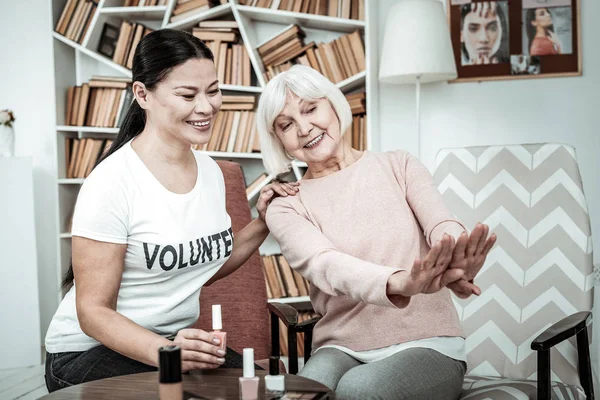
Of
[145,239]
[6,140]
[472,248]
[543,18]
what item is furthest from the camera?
[6,140]

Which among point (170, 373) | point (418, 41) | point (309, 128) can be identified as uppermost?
point (418, 41)

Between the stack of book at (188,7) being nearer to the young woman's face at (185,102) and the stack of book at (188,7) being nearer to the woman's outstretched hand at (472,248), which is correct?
the young woman's face at (185,102)

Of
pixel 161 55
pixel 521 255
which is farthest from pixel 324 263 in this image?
pixel 521 255

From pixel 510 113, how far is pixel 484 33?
0.45m

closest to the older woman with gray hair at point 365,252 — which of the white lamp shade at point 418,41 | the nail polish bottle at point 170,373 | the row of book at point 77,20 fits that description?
the nail polish bottle at point 170,373

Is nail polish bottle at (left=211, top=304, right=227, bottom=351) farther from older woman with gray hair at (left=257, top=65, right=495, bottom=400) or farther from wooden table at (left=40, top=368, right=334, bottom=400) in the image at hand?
older woman with gray hair at (left=257, top=65, right=495, bottom=400)

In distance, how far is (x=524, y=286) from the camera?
2018mm

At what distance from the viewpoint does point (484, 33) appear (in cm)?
363

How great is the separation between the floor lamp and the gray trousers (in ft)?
6.18

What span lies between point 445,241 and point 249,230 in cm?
85

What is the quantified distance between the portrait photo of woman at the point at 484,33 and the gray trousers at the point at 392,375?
236 centimetres

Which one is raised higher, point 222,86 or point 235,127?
point 222,86

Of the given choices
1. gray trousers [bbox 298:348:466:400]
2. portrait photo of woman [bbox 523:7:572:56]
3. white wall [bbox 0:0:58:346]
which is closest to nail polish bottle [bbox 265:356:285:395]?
gray trousers [bbox 298:348:466:400]

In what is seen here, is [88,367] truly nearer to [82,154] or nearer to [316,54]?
[316,54]
